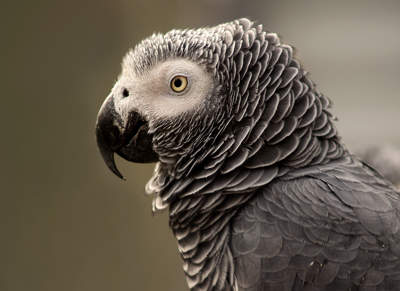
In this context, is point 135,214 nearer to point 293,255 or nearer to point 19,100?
point 19,100

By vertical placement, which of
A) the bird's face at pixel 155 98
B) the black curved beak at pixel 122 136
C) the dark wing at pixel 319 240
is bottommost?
the dark wing at pixel 319 240

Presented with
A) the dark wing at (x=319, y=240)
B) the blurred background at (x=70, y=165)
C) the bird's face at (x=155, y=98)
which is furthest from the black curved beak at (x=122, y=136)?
the blurred background at (x=70, y=165)

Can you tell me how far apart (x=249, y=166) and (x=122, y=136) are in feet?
1.17

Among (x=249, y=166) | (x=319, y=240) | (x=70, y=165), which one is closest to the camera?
(x=319, y=240)

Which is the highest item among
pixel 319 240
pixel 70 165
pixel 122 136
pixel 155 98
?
pixel 155 98

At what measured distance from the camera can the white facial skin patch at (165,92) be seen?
116cm

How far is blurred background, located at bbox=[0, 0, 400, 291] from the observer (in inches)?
77.7

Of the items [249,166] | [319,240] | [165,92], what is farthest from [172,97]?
[319,240]

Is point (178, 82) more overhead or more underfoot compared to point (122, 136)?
more overhead

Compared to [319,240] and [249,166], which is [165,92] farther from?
[319,240]

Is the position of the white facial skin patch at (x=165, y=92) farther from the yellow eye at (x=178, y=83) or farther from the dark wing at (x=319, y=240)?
the dark wing at (x=319, y=240)

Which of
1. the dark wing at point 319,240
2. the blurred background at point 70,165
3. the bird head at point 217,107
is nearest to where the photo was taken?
the dark wing at point 319,240

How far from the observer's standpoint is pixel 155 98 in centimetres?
117

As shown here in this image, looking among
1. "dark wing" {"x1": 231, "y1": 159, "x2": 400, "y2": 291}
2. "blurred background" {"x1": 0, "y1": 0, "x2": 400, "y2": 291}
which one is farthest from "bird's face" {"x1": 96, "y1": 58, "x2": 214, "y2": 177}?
"blurred background" {"x1": 0, "y1": 0, "x2": 400, "y2": 291}
